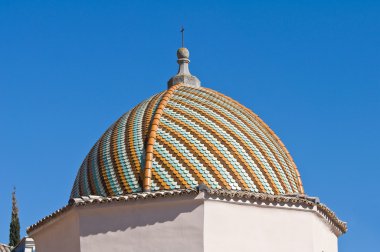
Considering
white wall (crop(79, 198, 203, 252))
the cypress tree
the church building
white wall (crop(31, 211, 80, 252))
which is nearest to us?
white wall (crop(79, 198, 203, 252))

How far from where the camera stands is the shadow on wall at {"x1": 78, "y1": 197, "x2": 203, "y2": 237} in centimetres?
1242

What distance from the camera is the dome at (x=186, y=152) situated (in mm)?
13188

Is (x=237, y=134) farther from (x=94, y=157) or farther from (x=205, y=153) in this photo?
(x=94, y=157)

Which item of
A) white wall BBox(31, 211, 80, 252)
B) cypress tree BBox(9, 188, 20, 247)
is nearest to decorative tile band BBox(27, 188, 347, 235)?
white wall BBox(31, 211, 80, 252)

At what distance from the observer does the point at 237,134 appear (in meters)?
14.0

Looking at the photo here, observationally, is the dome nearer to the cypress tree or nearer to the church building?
the church building

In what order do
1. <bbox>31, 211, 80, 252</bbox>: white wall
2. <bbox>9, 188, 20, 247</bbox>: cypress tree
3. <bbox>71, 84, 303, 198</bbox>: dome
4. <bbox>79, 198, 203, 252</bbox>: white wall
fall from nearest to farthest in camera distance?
<bbox>79, 198, 203, 252</bbox>: white wall → <bbox>31, 211, 80, 252</bbox>: white wall → <bbox>71, 84, 303, 198</bbox>: dome → <bbox>9, 188, 20, 247</bbox>: cypress tree

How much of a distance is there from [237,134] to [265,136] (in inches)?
26.0

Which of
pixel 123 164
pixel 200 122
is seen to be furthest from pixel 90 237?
pixel 200 122

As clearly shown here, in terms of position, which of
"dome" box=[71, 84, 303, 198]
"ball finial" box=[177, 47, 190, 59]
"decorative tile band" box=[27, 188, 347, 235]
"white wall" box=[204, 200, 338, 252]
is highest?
"ball finial" box=[177, 47, 190, 59]

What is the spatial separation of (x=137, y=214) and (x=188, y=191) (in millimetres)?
831

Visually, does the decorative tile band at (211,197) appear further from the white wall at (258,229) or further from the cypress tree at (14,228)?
the cypress tree at (14,228)

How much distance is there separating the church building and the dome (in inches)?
0.7

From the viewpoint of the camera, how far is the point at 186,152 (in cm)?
1338
